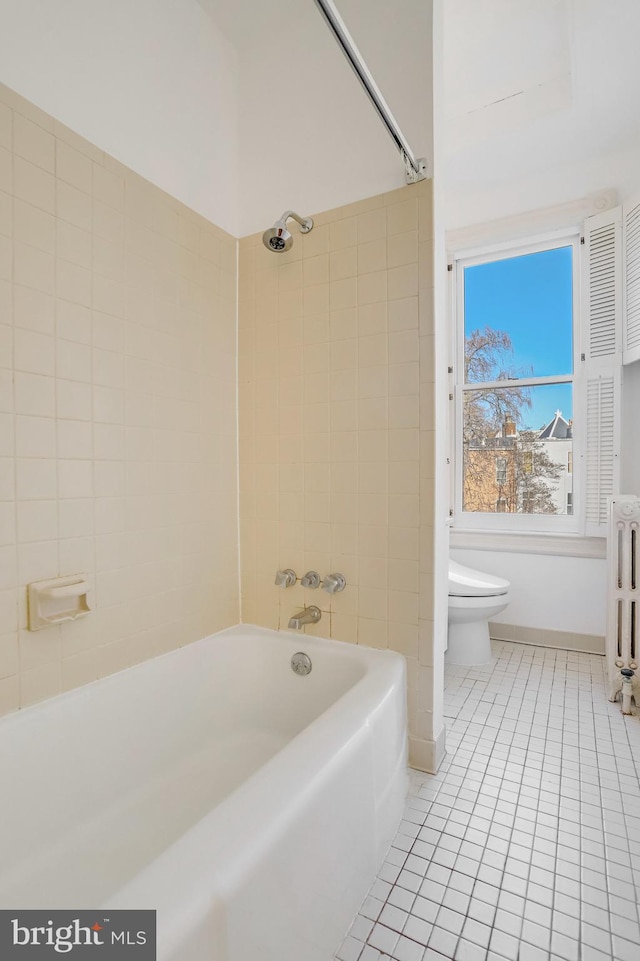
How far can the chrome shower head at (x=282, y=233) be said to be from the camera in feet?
5.44

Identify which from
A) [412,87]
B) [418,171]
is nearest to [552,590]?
[418,171]

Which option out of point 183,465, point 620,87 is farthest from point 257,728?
point 620,87

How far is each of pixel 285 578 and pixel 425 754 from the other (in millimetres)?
770

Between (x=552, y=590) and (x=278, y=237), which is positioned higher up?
(x=278, y=237)

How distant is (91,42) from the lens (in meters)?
1.40

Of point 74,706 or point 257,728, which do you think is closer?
point 74,706

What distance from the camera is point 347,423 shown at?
175 cm

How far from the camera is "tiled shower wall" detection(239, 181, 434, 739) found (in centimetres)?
161

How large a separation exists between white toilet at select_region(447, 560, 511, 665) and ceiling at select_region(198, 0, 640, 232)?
6.00 ft

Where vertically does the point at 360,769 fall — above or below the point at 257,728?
above

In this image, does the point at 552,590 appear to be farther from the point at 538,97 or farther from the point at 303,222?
the point at 538,97

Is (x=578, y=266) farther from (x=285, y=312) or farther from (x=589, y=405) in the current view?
(x=285, y=312)

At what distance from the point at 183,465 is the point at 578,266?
2529 millimetres

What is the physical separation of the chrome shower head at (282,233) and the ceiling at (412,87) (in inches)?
4.1
